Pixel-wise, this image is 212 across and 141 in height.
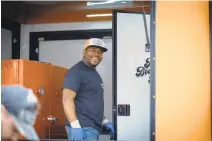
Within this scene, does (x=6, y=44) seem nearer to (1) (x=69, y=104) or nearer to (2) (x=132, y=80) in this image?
(2) (x=132, y=80)

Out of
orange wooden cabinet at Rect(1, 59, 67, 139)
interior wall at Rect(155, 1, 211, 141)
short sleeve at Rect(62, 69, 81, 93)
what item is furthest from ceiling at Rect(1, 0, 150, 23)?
interior wall at Rect(155, 1, 211, 141)

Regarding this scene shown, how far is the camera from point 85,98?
3145 millimetres

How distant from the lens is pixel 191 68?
2.45 metres

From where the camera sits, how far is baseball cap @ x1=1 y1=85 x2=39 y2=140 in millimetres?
1055

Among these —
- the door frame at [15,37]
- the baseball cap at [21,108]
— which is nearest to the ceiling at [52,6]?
the door frame at [15,37]

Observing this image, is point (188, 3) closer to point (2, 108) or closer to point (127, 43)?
point (127, 43)

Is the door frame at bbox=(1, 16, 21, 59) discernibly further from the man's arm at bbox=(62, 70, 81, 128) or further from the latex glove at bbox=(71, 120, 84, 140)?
the latex glove at bbox=(71, 120, 84, 140)

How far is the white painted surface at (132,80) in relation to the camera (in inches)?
140

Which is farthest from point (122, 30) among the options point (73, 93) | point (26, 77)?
point (26, 77)

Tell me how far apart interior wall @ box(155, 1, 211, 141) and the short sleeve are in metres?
0.85

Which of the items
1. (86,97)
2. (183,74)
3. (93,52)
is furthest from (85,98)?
(183,74)

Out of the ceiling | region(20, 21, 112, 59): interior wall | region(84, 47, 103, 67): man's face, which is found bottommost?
region(84, 47, 103, 67): man's face

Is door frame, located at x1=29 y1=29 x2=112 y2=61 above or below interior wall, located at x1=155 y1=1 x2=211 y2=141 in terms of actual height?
above

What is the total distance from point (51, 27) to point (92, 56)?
1.70 meters
